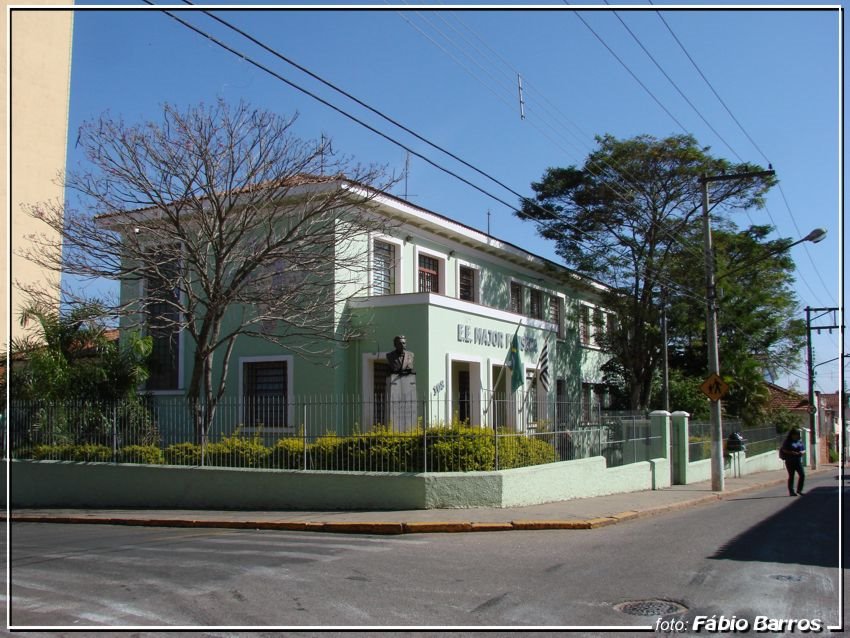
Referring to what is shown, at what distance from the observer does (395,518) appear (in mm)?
13477

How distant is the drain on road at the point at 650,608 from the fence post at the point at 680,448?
17330mm

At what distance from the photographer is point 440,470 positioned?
1482cm

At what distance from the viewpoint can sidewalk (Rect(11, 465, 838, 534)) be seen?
12.9 m

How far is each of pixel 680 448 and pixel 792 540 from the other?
1272 cm

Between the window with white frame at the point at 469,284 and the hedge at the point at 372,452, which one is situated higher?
the window with white frame at the point at 469,284

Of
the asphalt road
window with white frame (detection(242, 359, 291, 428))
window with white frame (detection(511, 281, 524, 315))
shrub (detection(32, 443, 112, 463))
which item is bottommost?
the asphalt road

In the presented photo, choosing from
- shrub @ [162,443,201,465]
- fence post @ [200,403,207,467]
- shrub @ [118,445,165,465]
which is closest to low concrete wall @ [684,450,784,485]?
fence post @ [200,403,207,467]

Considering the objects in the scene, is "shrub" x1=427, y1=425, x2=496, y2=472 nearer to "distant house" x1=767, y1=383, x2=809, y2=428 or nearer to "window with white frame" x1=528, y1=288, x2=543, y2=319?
"window with white frame" x1=528, y1=288, x2=543, y2=319

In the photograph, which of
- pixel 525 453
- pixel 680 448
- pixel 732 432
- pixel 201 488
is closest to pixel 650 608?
pixel 525 453

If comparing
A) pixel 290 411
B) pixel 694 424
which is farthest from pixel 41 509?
pixel 694 424

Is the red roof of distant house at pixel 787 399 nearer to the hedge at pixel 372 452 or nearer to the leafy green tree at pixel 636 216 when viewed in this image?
the leafy green tree at pixel 636 216

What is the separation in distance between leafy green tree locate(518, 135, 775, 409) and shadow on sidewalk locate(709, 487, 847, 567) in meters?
13.5

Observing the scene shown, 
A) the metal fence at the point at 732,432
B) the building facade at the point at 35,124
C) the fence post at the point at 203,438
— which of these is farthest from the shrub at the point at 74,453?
the metal fence at the point at 732,432

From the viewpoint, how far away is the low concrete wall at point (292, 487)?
47.4 feet
